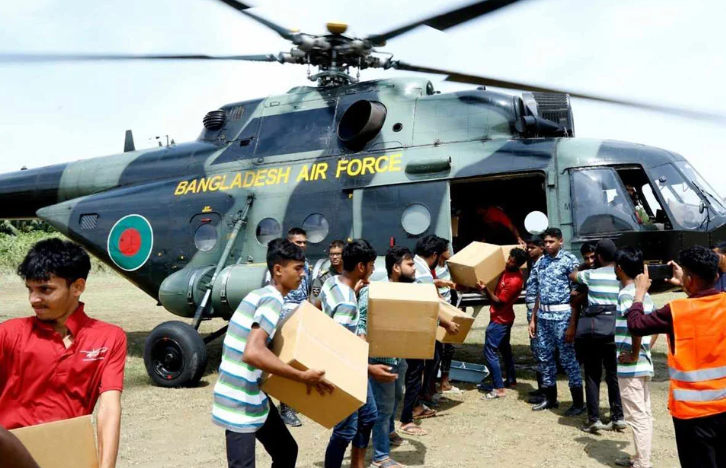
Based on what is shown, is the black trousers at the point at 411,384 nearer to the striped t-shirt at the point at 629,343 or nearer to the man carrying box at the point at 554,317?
the man carrying box at the point at 554,317

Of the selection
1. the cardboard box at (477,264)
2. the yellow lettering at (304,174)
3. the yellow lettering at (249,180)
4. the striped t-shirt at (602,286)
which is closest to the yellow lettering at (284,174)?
the yellow lettering at (304,174)

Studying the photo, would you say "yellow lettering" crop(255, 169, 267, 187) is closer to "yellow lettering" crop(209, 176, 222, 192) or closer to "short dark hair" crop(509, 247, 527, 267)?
"yellow lettering" crop(209, 176, 222, 192)

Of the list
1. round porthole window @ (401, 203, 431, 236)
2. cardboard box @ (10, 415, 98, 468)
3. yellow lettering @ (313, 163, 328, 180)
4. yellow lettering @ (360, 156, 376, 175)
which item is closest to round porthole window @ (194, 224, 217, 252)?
yellow lettering @ (313, 163, 328, 180)

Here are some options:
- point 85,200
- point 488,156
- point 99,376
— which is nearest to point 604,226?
point 488,156

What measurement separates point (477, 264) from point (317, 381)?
4098 millimetres

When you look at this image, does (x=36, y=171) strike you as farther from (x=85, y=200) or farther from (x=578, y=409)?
(x=578, y=409)

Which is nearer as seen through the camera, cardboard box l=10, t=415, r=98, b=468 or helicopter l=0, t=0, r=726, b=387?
cardboard box l=10, t=415, r=98, b=468

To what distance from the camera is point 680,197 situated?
7.30m

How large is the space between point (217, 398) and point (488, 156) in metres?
5.39

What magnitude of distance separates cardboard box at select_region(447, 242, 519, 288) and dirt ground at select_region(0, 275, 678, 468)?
4.58ft

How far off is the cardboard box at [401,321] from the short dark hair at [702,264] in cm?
165

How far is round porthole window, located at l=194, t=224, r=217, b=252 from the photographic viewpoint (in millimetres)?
9203

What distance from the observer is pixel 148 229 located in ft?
31.3

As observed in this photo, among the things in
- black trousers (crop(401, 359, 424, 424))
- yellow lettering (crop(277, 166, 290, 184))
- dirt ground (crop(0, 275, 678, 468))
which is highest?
yellow lettering (crop(277, 166, 290, 184))
